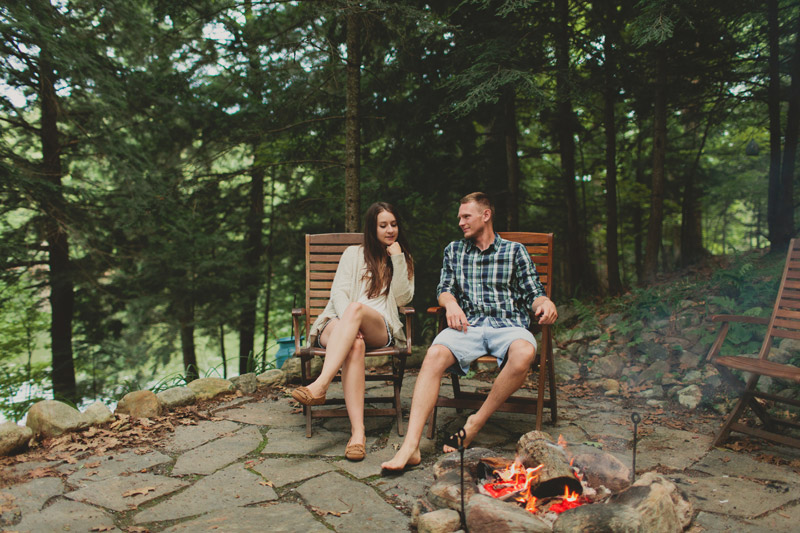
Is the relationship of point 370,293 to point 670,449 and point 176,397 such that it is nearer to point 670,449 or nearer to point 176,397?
point 176,397

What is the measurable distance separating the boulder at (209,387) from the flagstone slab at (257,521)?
1.94 meters

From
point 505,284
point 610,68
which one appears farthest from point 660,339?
point 610,68

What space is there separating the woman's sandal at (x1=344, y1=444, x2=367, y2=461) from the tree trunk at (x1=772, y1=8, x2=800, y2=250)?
4.96 m

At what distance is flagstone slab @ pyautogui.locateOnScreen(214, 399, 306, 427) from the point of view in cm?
349

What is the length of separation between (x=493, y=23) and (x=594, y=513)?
466 centimetres

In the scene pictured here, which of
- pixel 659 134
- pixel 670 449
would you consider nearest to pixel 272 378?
pixel 670 449

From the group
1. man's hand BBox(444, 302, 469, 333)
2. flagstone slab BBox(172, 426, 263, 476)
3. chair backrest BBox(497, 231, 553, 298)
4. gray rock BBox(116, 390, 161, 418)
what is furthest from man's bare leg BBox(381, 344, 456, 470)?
gray rock BBox(116, 390, 161, 418)

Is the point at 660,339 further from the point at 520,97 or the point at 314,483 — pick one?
the point at 520,97

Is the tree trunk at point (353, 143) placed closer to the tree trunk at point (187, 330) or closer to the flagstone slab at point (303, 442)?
the flagstone slab at point (303, 442)

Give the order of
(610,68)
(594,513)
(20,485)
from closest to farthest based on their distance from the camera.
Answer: (594,513) < (20,485) < (610,68)

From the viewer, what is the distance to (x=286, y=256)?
28.1 ft

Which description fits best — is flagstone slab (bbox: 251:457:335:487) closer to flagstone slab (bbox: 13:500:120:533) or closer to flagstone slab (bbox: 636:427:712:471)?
flagstone slab (bbox: 13:500:120:533)

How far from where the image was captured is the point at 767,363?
280cm

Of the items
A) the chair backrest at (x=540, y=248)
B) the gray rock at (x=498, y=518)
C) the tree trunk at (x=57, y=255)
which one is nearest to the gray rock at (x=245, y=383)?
the chair backrest at (x=540, y=248)
